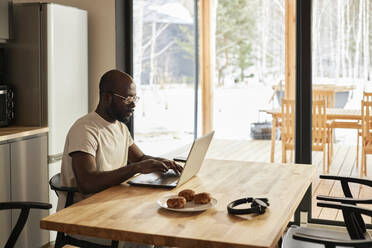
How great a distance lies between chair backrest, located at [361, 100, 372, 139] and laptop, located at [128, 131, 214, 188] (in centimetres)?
178

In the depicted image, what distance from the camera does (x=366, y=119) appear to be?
401 cm

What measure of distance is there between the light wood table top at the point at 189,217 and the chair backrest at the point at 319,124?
149 cm

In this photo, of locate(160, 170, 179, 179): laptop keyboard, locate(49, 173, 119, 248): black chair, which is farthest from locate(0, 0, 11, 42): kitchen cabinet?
locate(160, 170, 179, 179): laptop keyboard

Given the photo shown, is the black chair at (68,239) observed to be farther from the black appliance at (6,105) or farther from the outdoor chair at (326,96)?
the outdoor chair at (326,96)

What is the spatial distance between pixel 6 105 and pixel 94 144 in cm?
142

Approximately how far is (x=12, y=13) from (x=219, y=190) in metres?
2.19

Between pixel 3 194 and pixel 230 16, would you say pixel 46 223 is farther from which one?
pixel 230 16

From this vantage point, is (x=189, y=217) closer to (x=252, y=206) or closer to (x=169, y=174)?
(x=252, y=206)

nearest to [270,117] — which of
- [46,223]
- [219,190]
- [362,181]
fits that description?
[362,181]

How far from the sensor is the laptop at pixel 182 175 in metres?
2.47

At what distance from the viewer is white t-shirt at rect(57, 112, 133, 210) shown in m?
2.61

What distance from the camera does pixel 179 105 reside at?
5.67 meters

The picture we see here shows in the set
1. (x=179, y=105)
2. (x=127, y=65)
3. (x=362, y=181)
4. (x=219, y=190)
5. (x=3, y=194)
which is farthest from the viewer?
(x=179, y=105)

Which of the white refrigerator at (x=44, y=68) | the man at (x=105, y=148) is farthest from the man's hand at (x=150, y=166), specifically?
the white refrigerator at (x=44, y=68)
